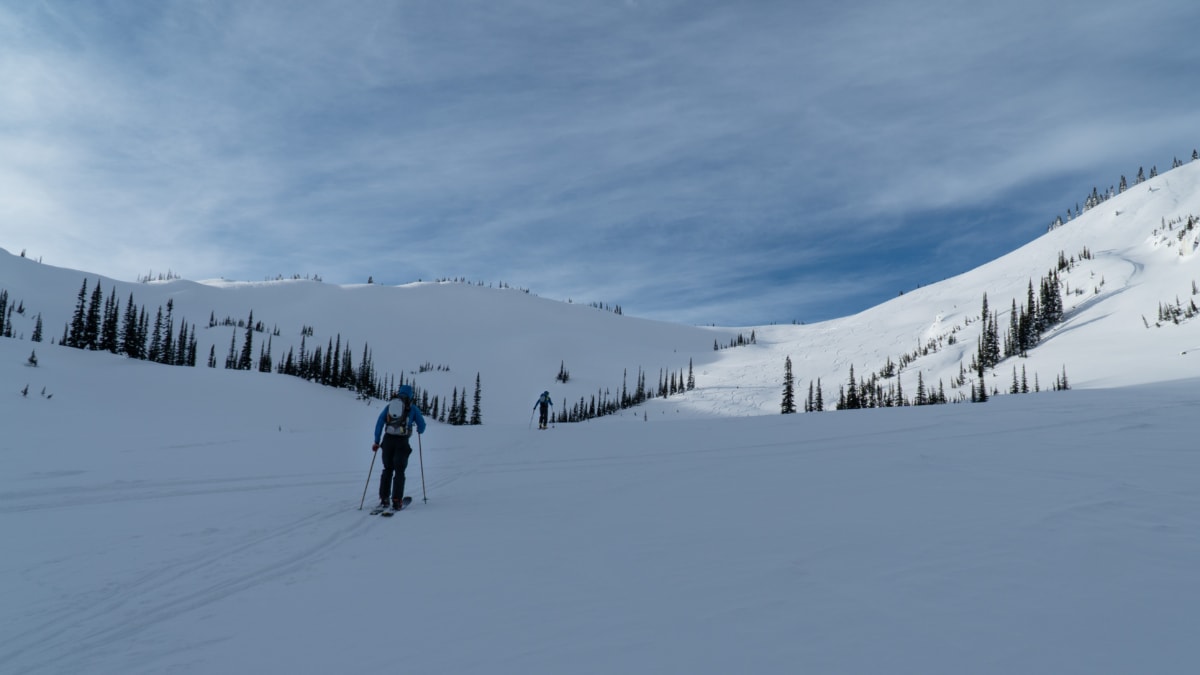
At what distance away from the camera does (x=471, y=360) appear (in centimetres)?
19000

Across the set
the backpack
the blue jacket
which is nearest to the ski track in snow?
the backpack

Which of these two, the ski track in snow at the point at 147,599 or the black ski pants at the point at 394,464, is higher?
the black ski pants at the point at 394,464

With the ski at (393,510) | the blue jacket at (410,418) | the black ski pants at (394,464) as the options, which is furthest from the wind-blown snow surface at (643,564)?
the blue jacket at (410,418)

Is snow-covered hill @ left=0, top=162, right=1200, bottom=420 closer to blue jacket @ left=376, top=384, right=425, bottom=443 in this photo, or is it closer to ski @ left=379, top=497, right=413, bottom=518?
blue jacket @ left=376, top=384, right=425, bottom=443

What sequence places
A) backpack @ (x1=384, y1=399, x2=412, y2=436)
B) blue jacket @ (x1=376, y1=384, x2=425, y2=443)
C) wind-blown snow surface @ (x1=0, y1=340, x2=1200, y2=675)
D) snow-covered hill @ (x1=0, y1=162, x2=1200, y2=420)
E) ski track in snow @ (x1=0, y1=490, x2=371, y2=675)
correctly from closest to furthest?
wind-blown snow surface @ (x1=0, y1=340, x2=1200, y2=675), ski track in snow @ (x1=0, y1=490, x2=371, y2=675), backpack @ (x1=384, y1=399, x2=412, y2=436), blue jacket @ (x1=376, y1=384, x2=425, y2=443), snow-covered hill @ (x1=0, y1=162, x2=1200, y2=420)

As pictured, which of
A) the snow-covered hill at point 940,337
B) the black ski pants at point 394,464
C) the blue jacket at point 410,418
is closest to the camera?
the black ski pants at point 394,464

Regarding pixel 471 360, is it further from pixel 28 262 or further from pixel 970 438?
pixel 970 438

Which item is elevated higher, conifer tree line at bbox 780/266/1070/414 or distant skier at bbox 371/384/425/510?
conifer tree line at bbox 780/266/1070/414

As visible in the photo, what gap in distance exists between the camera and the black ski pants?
10.3 meters

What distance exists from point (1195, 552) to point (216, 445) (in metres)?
26.1

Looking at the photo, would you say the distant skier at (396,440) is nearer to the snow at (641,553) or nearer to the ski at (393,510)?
the ski at (393,510)

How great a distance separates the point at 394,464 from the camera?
10555 millimetres

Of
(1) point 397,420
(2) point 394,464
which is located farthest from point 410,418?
(2) point 394,464

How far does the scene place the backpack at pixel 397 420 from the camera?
10938 millimetres
